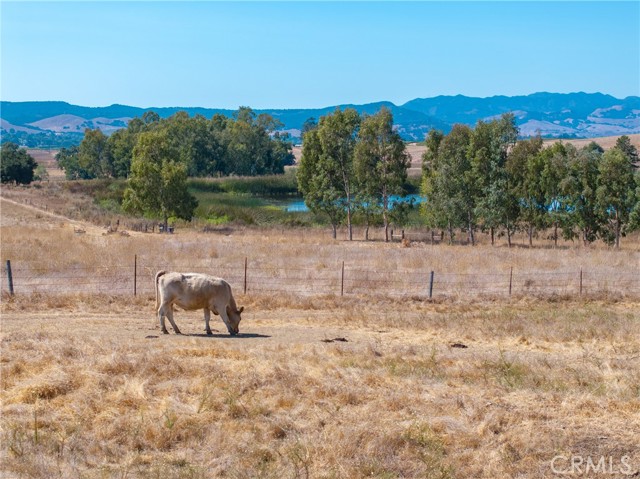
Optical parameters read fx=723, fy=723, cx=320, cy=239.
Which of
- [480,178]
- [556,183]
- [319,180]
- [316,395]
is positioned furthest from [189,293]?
[319,180]

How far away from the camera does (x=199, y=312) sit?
23.4 meters

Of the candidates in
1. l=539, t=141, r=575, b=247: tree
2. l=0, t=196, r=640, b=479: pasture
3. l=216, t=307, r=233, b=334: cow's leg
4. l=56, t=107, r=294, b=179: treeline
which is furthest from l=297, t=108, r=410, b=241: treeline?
l=56, t=107, r=294, b=179: treeline

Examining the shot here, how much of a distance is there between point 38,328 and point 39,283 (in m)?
9.18

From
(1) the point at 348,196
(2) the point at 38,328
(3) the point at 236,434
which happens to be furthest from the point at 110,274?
(1) the point at 348,196

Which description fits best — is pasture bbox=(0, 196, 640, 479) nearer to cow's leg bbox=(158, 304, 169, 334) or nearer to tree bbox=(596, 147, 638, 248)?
cow's leg bbox=(158, 304, 169, 334)

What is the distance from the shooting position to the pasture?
33.0 feet

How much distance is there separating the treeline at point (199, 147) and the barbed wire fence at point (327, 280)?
75.0 metres

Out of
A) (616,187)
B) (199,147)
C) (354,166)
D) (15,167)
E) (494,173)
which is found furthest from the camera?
(199,147)

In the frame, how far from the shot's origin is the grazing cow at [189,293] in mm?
18500

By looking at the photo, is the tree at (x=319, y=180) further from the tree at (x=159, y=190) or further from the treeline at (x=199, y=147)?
the treeline at (x=199, y=147)

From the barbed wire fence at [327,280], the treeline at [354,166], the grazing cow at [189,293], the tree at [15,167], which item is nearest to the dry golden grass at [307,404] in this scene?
the grazing cow at [189,293]

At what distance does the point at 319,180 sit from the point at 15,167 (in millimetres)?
60085

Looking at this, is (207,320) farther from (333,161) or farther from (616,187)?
(333,161)

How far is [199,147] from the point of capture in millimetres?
116625
